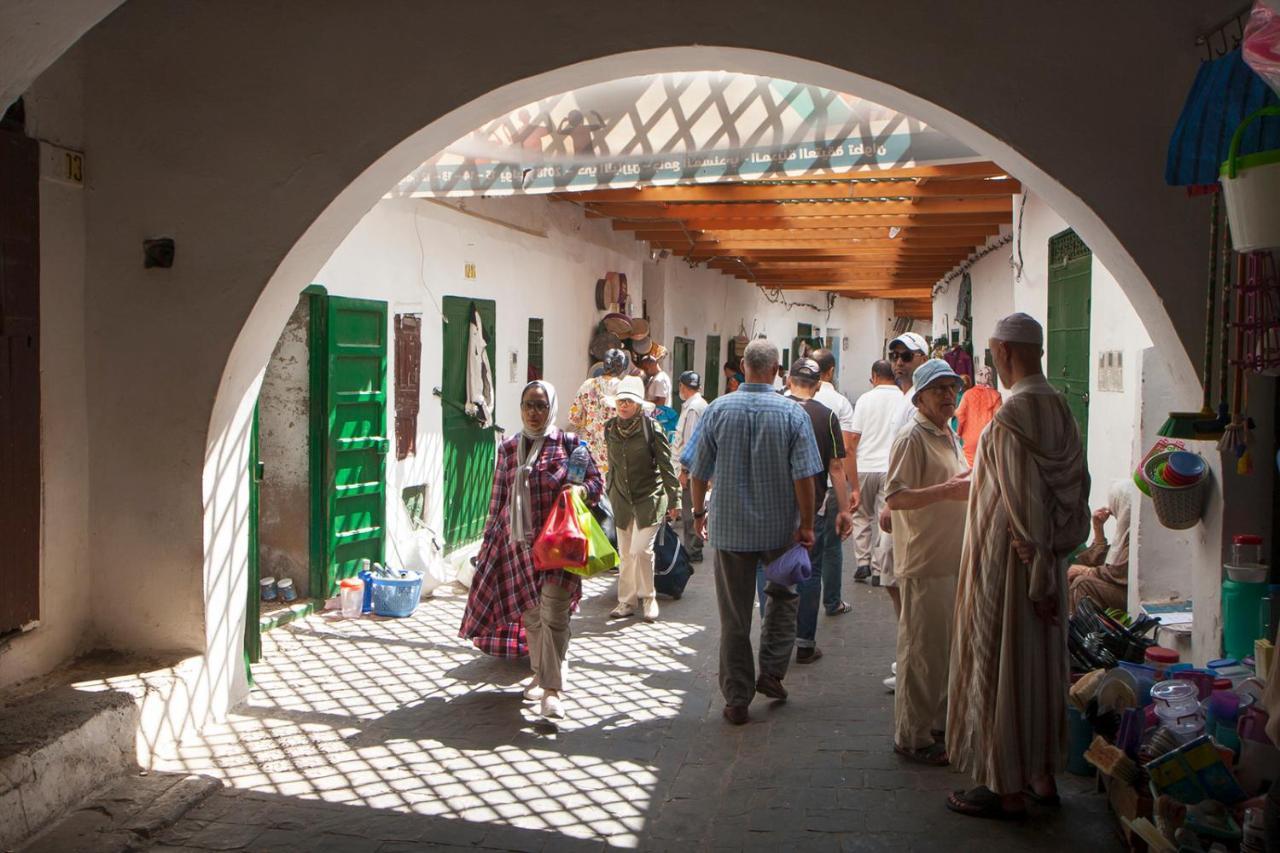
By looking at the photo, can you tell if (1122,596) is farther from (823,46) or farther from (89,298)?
(89,298)

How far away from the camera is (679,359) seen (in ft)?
53.3

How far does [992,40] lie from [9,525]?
A: 397 centimetres

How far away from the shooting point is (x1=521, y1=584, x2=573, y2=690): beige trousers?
4969mm

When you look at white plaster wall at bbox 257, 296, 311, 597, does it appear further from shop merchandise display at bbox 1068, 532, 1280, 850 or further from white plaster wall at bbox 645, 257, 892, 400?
white plaster wall at bbox 645, 257, 892, 400

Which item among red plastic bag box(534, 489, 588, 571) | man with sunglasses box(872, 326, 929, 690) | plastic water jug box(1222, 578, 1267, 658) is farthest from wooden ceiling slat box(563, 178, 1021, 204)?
plastic water jug box(1222, 578, 1267, 658)

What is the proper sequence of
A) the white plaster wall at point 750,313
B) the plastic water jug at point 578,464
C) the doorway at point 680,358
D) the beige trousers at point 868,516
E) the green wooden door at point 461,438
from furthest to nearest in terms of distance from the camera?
the doorway at point 680,358
the white plaster wall at point 750,313
the green wooden door at point 461,438
the beige trousers at point 868,516
the plastic water jug at point 578,464

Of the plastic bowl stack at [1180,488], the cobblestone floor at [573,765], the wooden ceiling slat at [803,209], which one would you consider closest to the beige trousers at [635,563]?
the cobblestone floor at [573,765]

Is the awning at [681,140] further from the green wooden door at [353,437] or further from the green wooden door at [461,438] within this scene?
the green wooden door at [461,438]

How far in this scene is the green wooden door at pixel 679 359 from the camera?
52.3 feet

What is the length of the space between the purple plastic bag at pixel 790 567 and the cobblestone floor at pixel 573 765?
24.3 inches

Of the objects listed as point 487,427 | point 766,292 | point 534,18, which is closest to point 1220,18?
point 534,18

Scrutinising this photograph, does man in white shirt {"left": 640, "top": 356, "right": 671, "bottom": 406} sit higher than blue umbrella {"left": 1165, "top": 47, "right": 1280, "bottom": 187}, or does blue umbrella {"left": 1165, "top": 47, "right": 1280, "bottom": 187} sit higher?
blue umbrella {"left": 1165, "top": 47, "right": 1280, "bottom": 187}

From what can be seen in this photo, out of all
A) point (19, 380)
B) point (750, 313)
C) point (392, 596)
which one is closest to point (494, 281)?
point (392, 596)

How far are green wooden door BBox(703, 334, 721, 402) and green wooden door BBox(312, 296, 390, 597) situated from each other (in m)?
11.5
